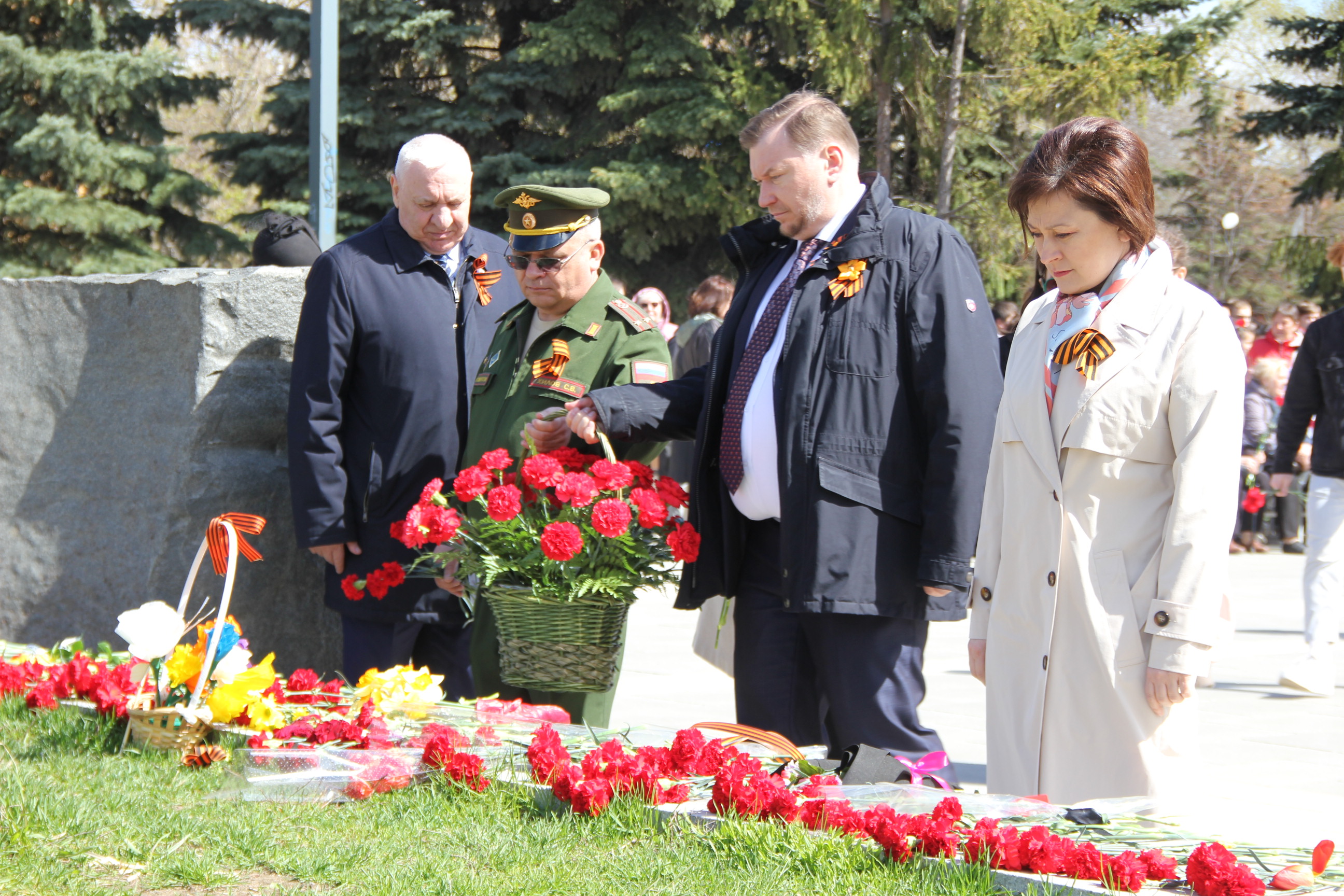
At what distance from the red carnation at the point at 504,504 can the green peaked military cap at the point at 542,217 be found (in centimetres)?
95

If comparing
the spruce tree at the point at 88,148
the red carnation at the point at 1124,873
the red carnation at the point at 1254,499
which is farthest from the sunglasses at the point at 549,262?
the spruce tree at the point at 88,148

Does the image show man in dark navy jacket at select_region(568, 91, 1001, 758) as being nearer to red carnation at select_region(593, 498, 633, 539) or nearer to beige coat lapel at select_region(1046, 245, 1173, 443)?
red carnation at select_region(593, 498, 633, 539)

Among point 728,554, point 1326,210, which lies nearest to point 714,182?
point 728,554

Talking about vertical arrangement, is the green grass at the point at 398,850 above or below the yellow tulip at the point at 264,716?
below

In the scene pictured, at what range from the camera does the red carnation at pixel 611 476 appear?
3.48 metres

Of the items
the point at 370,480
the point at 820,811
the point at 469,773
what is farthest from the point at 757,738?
the point at 370,480

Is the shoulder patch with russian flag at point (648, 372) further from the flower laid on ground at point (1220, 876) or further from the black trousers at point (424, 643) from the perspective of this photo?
the flower laid on ground at point (1220, 876)

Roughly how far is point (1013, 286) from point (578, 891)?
18218 mm

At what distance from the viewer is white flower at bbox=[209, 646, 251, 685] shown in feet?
12.4

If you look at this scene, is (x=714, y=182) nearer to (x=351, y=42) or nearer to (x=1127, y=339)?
(x=351, y=42)

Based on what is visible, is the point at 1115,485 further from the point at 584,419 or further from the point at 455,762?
the point at 455,762

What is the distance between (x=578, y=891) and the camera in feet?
8.95

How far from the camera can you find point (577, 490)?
3426 millimetres

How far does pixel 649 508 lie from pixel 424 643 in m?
1.60
